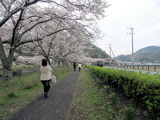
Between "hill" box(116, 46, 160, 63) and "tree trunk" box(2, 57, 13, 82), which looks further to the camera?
"hill" box(116, 46, 160, 63)

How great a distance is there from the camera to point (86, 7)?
6.99 metres

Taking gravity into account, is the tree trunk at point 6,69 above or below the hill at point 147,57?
below

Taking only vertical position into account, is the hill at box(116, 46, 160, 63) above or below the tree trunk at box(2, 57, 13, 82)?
above

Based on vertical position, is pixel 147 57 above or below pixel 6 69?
above

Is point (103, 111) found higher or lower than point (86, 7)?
lower

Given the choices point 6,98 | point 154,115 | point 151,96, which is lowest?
point 6,98

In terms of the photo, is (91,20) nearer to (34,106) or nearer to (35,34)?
(34,106)

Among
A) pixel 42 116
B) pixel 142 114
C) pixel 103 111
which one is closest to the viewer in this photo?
pixel 142 114

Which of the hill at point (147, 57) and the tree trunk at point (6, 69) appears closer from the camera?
the tree trunk at point (6, 69)

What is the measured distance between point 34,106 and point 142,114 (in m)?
3.26

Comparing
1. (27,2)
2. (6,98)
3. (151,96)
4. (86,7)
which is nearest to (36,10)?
(27,2)

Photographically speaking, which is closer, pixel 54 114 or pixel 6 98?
pixel 54 114

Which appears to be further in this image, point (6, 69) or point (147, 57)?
point (147, 57)

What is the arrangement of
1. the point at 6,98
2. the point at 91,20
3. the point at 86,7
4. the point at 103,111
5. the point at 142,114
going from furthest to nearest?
the point at 91,20 < the point at 86,7 < the point at 6,98 < the point at 103,111 < the point at 142,114
